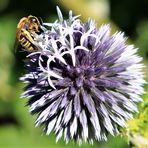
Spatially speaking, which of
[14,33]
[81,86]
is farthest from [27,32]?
[14,33]

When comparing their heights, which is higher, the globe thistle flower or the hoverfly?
the hoverfly

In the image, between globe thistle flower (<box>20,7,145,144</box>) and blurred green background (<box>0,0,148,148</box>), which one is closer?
globe thistle flower (<box>20,7,145,144</box>)

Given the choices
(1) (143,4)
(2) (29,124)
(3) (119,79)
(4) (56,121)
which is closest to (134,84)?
(3) (119,79)

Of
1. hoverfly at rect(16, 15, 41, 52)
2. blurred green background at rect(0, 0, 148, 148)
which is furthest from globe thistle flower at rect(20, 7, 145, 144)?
blurred green background at rect(0, 0, 148, 148)

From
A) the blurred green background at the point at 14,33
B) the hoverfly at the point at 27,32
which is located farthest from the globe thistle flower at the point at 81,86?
the blurred green background at the point at 14,33

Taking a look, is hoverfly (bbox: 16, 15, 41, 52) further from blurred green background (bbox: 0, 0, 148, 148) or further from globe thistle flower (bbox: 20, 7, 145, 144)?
blurred green background (bbox: 0, 0, 148, 148)
